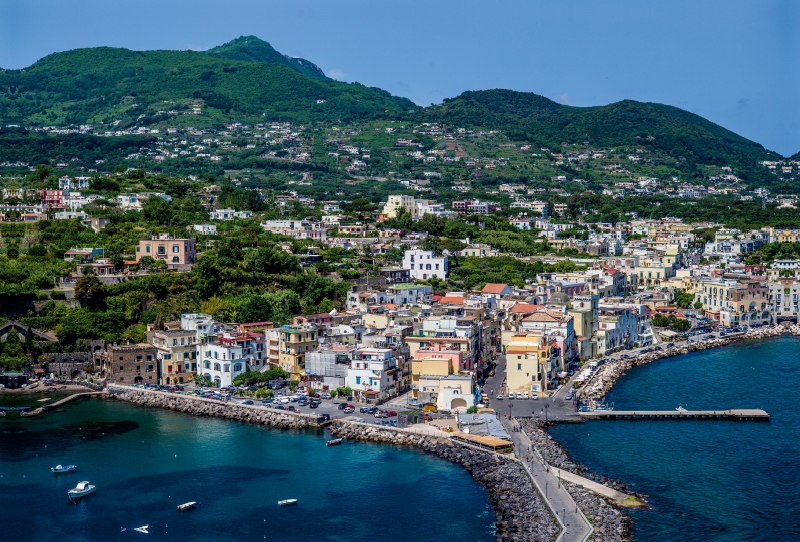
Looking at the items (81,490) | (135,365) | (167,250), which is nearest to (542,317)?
(135,365)

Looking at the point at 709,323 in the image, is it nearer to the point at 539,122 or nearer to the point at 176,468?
the point at 176,468

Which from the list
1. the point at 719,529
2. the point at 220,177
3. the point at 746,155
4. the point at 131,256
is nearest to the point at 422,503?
the point at 719,529

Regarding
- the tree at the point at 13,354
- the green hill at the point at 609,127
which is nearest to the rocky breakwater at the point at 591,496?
the tree at the point at 13,354

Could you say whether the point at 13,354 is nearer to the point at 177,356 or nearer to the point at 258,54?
the point at 177,356

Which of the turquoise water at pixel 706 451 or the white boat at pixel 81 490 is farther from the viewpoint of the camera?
the white boat at pixel 81 490

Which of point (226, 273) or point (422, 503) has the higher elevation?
point (226, 273)

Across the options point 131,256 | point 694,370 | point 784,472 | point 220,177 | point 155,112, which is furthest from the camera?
point 155,112

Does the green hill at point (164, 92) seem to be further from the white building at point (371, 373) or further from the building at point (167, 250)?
the white building at point (371, 373)

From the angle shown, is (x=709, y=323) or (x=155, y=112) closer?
(x=709, y=323)

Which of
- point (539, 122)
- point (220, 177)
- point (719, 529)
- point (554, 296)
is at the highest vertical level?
point (539, 122)
